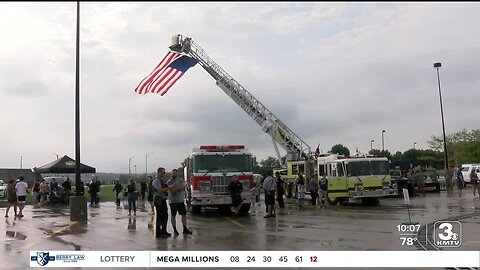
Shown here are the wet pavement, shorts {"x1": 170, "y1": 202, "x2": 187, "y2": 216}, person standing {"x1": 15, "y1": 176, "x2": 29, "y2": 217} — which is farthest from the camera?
person standing {"x1": 15, "y1": 176, "x2": 29, "y2": 217}

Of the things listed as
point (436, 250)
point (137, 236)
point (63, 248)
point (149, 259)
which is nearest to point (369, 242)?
point (436, 250)

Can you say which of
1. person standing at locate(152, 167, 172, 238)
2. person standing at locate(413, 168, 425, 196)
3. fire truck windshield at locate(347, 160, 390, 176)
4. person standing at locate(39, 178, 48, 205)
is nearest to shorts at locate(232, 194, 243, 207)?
person standing at locate(152, 167, 172, 238)

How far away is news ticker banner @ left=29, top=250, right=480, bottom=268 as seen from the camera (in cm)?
732

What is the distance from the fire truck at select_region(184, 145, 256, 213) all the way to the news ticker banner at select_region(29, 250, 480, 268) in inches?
355

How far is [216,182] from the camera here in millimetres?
17062

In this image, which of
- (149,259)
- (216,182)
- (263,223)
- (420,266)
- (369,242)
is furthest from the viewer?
(216,182)

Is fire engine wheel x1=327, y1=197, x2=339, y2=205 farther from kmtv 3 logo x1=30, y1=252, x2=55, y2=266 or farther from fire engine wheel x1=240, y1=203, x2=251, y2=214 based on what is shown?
kmtv 3 logo x1=30, y1=252, x2=55, y2=266

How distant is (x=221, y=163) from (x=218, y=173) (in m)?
0.39

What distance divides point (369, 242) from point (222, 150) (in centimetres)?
863

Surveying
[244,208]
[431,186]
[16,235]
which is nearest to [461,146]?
[431,186]

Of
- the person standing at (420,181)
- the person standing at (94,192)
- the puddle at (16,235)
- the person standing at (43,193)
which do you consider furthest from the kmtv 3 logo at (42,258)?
the person standing at (420,181)

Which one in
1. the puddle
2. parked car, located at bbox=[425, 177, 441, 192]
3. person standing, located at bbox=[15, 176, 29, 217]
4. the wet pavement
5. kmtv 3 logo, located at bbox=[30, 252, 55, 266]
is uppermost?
person standing, located at bbox=[15, 176, 29, 217]

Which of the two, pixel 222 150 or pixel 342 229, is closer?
pixel 342 229

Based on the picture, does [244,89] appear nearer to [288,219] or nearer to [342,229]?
[288,219]
